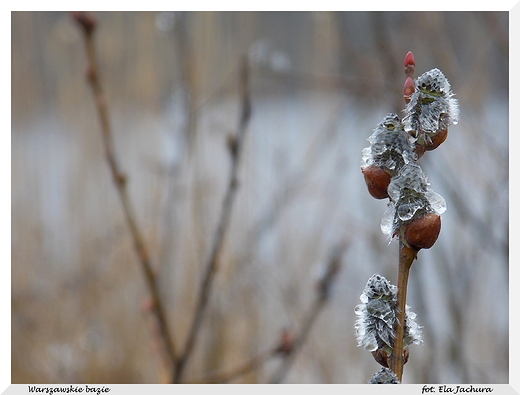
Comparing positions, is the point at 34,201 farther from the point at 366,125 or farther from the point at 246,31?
the point at 366,125

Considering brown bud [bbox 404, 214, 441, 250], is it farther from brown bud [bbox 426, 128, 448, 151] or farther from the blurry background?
the blurry background

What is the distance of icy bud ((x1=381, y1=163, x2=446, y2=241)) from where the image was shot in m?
0.34

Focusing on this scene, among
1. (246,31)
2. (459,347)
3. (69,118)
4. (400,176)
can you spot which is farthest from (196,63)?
(400,176)

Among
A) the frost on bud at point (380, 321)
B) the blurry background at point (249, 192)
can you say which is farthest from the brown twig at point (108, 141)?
the blurry background at point (249, 192)

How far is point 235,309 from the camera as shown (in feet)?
5.96

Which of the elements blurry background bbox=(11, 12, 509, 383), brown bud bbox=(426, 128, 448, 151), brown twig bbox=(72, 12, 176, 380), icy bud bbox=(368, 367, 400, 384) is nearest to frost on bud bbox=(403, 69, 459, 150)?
brown bud bbox=(426, 128, 448, 151)

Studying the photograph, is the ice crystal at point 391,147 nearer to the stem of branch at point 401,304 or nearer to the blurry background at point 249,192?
the stem of branch at point 401,304

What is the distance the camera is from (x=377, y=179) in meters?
0.36

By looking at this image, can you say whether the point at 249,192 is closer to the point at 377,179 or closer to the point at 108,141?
the point at 108,141

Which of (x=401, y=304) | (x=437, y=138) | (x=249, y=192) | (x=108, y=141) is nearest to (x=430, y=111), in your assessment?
(x=437, y=138)

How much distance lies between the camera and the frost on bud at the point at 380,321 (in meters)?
0.36

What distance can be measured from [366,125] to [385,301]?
1.50 m

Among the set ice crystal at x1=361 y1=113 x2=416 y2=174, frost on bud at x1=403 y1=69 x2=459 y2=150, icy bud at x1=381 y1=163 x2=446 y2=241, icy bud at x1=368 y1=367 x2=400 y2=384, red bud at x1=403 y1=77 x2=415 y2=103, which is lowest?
icy bud at x1=368 y1=367 x2=400 y2=384

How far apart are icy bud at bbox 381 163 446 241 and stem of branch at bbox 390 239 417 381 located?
0.02 meters
